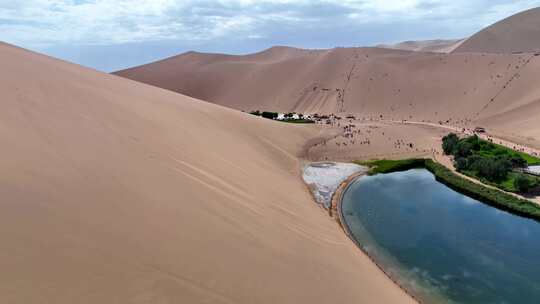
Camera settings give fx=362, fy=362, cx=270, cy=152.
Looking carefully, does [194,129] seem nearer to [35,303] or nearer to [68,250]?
[68,250]

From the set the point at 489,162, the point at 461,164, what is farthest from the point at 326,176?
the point at 489,162

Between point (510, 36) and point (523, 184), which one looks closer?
point (523, 184)

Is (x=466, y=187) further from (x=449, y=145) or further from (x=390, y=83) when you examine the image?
(x=390, y=83)

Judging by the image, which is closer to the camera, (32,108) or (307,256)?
(307,256)

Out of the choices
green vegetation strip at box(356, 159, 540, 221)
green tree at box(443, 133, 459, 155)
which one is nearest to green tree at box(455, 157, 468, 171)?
green vegetation strip at box(356, 159, 540, 221)

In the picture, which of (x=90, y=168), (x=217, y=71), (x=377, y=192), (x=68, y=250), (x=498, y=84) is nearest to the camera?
(x=68, y=250)

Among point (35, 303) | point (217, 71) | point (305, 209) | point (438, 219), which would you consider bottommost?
point (438, 219)

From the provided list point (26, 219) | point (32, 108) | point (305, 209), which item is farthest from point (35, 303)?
point (305, 209)
